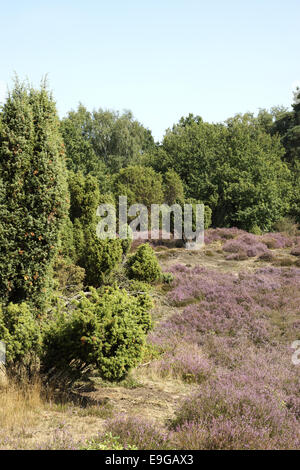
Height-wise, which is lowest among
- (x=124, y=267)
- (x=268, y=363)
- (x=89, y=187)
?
(x=268, y=363)

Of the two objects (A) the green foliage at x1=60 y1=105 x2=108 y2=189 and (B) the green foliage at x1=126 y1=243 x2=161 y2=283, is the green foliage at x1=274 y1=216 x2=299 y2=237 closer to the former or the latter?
(A) the green foliage at x1=60 y1=105 x2=108 y2=189

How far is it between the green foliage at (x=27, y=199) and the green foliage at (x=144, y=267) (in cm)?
699

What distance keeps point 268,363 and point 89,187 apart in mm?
9259

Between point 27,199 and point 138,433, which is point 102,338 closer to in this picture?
point 138,433

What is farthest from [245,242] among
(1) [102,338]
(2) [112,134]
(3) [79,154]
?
(2) [112,134]

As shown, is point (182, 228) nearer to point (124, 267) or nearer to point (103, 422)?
point (124, 267)

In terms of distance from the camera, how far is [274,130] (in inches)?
1887

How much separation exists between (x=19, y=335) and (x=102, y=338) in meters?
1.34

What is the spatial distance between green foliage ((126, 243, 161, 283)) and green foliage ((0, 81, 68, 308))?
699 centimetres

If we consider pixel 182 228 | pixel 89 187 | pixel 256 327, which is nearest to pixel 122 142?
pixel 182 228

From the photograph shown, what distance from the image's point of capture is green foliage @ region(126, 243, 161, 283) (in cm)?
1416

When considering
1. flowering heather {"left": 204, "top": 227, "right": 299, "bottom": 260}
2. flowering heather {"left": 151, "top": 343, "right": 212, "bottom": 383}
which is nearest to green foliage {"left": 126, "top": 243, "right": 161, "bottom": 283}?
flowering heather {"left": 151, "top": 343, "right": 212, "bottom": 383}

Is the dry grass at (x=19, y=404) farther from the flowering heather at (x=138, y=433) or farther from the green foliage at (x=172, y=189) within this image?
the green foliage at (x=172, y=189)

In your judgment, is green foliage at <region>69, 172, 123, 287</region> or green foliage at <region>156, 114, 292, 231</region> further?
green foliage at <region>156, 114, 292, 231</region>
